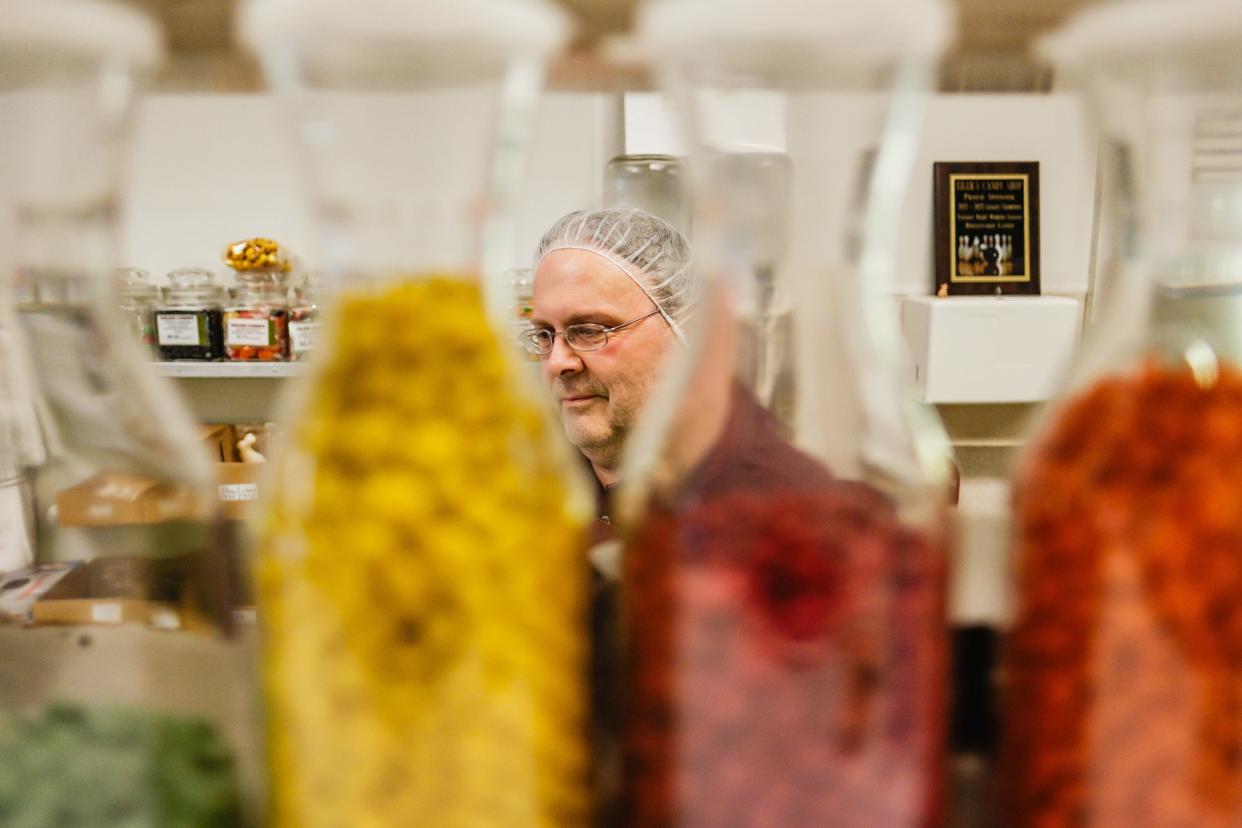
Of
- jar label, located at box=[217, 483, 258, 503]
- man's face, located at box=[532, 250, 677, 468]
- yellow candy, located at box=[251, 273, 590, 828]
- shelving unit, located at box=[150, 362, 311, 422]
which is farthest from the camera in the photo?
shelving unit, located at box=[150, 362, 311, 422]

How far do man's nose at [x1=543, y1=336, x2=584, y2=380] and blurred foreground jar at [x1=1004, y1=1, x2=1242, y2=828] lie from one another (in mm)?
1245

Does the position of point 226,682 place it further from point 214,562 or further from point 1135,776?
point 1135,776

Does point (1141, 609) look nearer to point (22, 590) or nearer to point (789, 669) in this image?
point (789, 669)

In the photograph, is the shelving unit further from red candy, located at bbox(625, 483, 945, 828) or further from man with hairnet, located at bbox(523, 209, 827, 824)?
red candy, located at bbox(625, 483, 945, 828)

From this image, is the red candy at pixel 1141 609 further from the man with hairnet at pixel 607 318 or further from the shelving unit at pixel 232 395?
the shelving unit at pixel 232 395

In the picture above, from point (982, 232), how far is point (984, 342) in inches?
12.8

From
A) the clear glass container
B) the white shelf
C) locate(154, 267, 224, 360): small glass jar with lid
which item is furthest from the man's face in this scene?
locate(154, 267, 224, 360): small glass jar with lid

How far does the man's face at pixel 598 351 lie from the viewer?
145 cm

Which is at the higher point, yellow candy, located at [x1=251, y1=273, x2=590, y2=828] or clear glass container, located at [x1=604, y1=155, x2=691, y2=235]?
clear glass container, located at [x1=604, y1=155, x2=691, y2=235]

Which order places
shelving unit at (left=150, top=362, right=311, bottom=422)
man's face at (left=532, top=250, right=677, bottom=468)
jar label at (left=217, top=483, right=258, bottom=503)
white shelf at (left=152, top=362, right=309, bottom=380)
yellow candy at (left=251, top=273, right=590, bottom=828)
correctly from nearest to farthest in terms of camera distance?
yellow candy at (left=251, top=273, right=590, bottom=828), jar label at (left=217, top=483, right=258, bottom=503), man's face at (left=532, top=250, right=677, bottom=468), white shelf at (left=152, top=362, right=309, bottom=380), shelving unit at (left=150, top=362, right=311, bottom=422)

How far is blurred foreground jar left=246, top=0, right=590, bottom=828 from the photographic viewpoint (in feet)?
0.61

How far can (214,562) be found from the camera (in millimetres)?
226

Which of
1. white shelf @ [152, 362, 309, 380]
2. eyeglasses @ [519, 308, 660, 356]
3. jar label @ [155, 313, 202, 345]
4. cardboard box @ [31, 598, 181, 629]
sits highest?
jar label @ [155, 313, 202, 345]

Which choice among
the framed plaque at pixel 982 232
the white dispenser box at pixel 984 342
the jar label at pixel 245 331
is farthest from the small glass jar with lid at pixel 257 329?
the framed plaque at pixel 982 232
